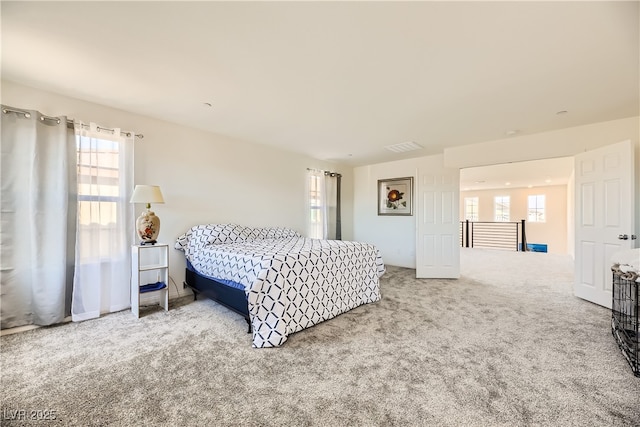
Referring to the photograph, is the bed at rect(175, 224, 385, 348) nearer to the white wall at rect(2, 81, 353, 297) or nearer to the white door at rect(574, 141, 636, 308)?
the white wall at rect(2, 81, 353, 297)

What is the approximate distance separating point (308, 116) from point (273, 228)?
1961 millimetres

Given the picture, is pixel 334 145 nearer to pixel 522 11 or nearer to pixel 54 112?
pixel 522 11

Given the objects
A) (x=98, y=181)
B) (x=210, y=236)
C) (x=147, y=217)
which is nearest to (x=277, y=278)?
(x=210, y=236)

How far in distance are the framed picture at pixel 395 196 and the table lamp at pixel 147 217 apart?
14.7 feet

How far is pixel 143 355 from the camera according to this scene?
6.79 ft

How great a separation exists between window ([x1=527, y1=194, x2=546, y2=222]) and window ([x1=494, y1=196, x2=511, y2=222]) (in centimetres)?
70

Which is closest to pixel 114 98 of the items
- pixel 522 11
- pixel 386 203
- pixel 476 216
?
pixel 522 11

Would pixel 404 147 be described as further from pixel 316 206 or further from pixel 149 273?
pixel 149 273

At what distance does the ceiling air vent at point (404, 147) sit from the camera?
4.36m

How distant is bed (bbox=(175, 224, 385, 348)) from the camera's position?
2287 millimetres

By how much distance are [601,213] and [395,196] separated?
3.17 meters

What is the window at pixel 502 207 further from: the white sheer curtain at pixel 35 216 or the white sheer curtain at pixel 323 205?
the white sheer curtain at pixel 35 216

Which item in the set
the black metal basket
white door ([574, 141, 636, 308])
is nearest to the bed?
the black metal basket

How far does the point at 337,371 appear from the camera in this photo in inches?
73.2
